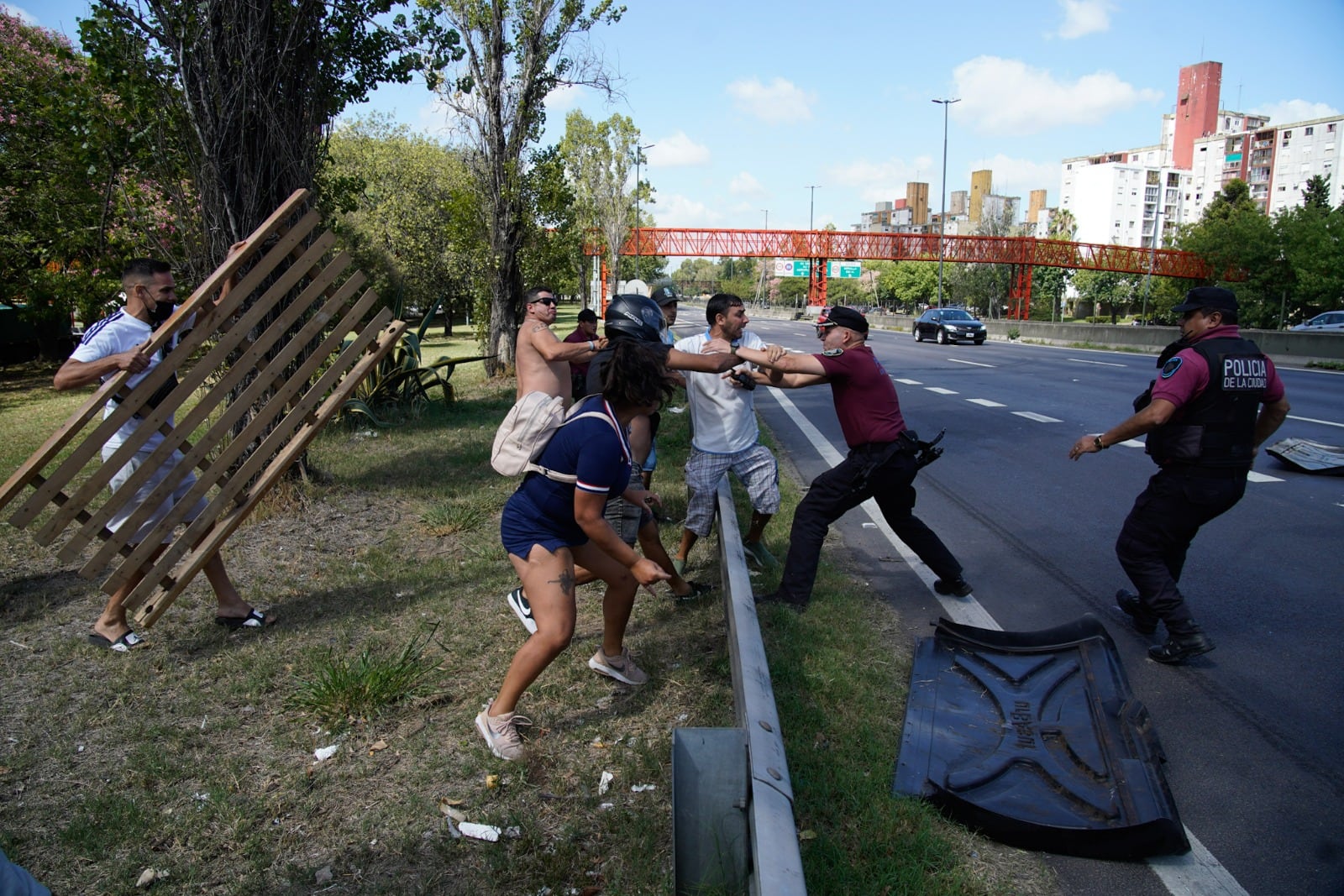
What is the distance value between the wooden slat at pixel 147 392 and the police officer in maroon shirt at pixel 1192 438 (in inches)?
179

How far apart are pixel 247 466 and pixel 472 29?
1422 cm

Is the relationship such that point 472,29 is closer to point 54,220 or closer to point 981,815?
point 54,220

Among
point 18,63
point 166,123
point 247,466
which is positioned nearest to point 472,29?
point 18,63

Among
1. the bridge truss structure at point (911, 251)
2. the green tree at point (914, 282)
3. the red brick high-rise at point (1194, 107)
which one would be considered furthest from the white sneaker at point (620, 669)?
the red brick high-rise at point (1194, 107)

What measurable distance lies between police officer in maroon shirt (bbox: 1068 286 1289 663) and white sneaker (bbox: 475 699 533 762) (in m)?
3.21

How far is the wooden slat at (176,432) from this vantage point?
4285mm

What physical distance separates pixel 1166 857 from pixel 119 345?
5074 millimetres

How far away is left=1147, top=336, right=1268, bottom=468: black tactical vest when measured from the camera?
4609 mm

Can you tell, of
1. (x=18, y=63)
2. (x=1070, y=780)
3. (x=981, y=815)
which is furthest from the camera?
(x=18, y=63)

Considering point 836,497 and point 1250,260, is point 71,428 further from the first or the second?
point 1250,260

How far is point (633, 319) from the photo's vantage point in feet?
15.9

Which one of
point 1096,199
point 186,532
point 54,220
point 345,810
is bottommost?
point 345,810

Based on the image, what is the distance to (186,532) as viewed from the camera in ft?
15.6

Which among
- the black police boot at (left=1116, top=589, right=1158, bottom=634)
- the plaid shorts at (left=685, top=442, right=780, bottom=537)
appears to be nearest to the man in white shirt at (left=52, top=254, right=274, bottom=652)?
the plaid shorts at (left=685, top=442, right=780, bottom=537)
